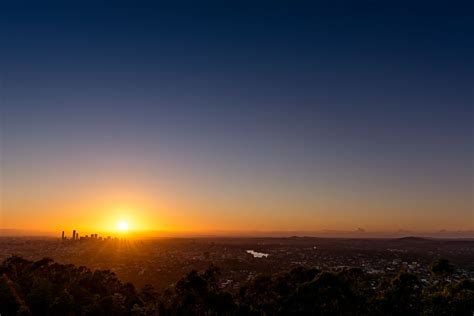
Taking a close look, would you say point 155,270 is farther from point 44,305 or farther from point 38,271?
point 44,305

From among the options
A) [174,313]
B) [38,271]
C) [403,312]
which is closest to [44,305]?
[174,313]

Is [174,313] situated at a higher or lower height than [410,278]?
lower

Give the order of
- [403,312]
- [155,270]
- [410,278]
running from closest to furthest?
1. [403,312]
2. [410,278]
3. [155,270]

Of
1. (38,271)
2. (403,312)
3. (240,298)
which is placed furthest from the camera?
(38,271)

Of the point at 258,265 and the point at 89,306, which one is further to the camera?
the point at 258,265

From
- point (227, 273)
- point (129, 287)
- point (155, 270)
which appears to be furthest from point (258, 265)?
point (129, 287)

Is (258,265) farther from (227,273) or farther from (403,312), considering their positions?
(403,312)
